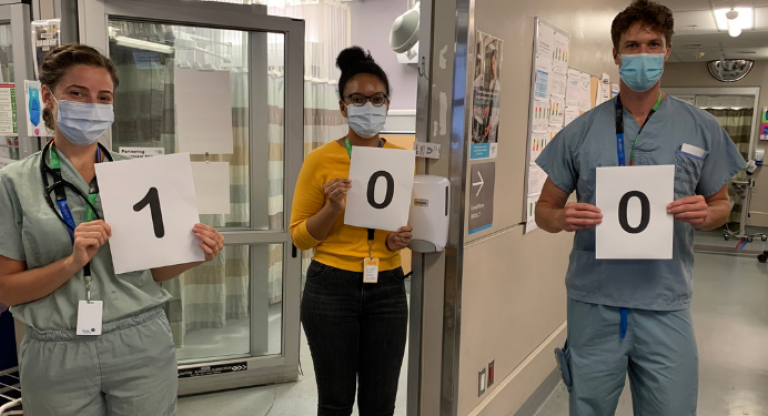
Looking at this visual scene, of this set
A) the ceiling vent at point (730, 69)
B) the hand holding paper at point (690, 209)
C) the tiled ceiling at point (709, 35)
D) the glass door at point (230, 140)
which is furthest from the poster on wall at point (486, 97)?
the ceiling vent at point (730, 69)

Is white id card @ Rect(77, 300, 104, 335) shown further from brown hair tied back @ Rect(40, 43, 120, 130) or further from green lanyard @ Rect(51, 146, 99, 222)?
brown hair tied back @ Rect(40, 43, 120, 130)

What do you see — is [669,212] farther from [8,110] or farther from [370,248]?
[8,110]

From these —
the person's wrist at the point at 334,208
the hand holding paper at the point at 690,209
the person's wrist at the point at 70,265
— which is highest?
the hand holding paper at the point at 690,209

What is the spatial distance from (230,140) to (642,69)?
2061 mm

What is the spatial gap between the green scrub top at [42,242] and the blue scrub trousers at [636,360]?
1.34 metres

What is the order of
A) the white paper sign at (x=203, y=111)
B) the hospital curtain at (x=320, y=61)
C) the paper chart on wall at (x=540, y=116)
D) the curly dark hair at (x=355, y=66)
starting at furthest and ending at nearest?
the hospital curtain at (x=320, y=61)
the white paper sign at (x=203, y=111)
the paper chart on wall at (x=540, y=116)
the curly dark hair at (x=355, y=66)

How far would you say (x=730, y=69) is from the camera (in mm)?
8492

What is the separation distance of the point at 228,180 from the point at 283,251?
50cm

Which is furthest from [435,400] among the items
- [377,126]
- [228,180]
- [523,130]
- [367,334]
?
[228,180]

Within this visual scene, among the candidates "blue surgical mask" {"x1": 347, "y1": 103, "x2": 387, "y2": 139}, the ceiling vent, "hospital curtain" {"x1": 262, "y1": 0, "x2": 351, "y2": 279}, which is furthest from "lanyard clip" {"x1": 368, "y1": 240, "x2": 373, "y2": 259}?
the ceiling vent

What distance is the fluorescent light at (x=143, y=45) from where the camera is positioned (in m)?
2.60

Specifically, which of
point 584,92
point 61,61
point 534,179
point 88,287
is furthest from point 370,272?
point 584,92

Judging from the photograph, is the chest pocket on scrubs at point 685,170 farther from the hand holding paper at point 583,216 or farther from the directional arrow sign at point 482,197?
the directional arrow sign at point 482,197

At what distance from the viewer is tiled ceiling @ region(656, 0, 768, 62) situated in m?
5.15
